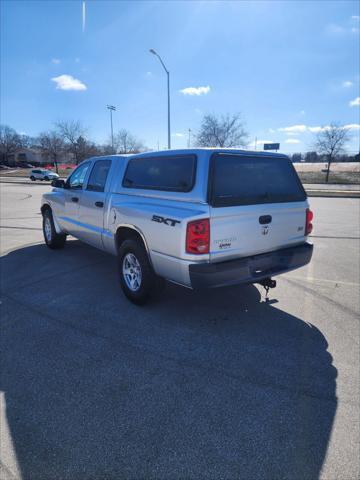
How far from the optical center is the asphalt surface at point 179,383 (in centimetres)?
200

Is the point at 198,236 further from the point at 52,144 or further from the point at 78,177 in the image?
the point at 52,144

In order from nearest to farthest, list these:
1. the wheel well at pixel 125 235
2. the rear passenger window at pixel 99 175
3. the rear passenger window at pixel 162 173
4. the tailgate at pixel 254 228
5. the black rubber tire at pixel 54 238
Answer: the tailgate at pixel 254 228 → the rear passenger window at pixel 162 173 → the wheel well at pixel 125 235 → the rear passenger window at pixel 99 175 → the black rubber tire at pixel 54 238

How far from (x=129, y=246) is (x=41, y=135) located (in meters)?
83.0

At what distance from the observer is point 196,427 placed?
2250 millimetres

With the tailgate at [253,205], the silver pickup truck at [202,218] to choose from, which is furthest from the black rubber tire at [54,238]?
the tailgate at [253,205]

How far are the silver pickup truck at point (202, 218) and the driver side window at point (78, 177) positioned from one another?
1061 mm

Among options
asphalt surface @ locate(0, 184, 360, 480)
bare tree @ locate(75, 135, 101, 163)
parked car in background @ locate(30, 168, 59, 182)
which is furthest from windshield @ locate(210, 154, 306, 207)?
bare tree @ locate(75, 135, 101, 163)

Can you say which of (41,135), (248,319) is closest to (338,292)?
(248,319)

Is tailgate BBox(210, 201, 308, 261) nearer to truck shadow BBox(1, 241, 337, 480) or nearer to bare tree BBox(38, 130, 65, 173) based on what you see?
truck shadow BBox(1, 241, 337, 480)

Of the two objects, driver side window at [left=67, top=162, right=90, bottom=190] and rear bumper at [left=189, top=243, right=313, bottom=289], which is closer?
rear bumper at [left=189, top=243, right=313, bottom=289]

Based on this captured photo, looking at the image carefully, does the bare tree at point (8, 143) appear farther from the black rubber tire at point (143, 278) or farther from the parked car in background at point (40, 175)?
the black rubber tire at point (143, 278)

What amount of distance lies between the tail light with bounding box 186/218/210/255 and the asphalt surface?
101 cm

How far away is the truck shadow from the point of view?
6.58 feet

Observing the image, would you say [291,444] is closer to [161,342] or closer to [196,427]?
[196,427]
